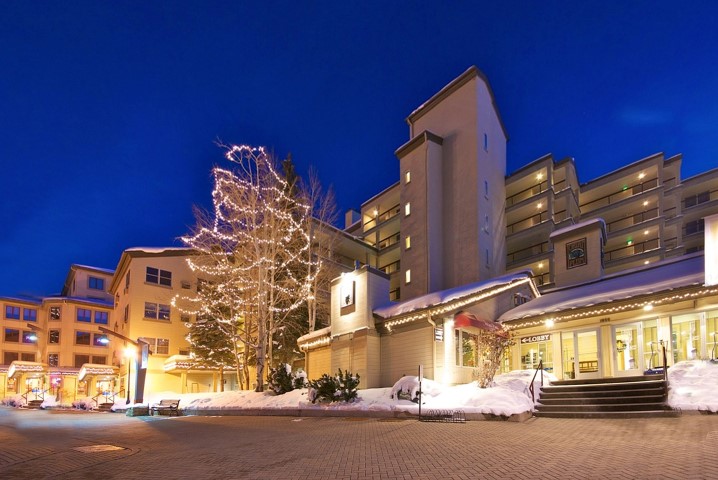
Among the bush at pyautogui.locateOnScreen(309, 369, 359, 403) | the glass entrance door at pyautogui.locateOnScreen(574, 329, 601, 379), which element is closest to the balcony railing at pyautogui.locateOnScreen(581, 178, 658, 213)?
the glass entrance door at pyautogui.locateOnScreen(574, 329, 601, 379)

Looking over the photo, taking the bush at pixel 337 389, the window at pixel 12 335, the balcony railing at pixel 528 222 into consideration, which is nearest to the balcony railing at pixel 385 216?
the balcony railing at pixel 528 222

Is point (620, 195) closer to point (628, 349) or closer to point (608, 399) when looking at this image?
point (628, 349)

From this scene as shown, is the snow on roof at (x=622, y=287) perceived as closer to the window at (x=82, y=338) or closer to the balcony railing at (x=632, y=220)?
the balcony railing at (x=632, y=220)

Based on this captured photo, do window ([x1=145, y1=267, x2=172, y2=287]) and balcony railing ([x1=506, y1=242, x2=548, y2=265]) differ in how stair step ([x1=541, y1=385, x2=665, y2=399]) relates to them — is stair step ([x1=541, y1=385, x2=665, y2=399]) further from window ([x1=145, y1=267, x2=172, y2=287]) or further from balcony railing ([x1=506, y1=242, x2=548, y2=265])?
window ([x1=145, y1=267, x2=172, y2=287])

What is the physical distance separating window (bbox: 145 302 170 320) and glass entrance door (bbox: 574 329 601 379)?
3568cm

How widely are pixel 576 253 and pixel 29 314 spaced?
63.6m

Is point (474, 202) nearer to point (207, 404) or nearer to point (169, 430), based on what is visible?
point (207, 404)

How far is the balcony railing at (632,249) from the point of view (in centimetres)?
4221

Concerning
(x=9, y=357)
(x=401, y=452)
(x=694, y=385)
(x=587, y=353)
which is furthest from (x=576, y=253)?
(x=9, y=357)

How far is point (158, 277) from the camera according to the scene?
1804 inches

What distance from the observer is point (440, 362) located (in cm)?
1998

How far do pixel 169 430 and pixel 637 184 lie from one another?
4341 centimetres

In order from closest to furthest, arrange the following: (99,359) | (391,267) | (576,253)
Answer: (576,253), (391,267), (99,359)

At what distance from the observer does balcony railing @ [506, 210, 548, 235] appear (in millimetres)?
41787
